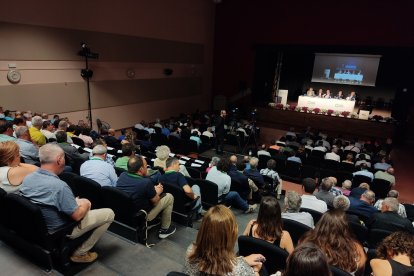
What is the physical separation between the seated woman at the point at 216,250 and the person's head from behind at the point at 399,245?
1.34 m

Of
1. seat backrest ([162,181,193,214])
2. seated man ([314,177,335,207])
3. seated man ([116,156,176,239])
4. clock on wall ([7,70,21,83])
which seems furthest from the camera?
clock on wall ([7,70,21,83])

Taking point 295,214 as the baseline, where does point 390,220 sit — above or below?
below

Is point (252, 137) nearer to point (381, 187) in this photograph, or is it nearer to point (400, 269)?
→ point (381, 187)

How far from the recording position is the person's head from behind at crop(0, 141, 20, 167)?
9.50 ft

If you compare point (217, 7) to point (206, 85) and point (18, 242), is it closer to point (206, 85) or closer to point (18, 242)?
point (206, 85)

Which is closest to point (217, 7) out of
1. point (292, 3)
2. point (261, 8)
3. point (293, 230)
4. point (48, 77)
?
point (261, 8)

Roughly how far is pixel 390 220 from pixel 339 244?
6.25 feet

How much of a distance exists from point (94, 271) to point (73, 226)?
1.41 ft

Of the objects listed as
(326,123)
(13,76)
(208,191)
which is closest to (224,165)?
(208,191)

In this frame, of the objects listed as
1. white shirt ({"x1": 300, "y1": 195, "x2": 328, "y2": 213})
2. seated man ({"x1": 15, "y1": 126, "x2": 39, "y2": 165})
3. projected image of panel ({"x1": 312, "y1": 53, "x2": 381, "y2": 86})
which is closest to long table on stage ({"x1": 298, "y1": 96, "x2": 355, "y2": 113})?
projected image of panel ({"x1": 312, "y1": 53, "x2": 381, "y2": 86})

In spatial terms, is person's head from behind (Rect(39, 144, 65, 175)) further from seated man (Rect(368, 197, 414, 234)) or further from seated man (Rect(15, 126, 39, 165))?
seated man (Rect(368, 197, 414, 234))

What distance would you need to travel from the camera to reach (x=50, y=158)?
101 inches

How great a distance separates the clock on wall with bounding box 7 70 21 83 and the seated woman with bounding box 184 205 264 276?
8.63 metres

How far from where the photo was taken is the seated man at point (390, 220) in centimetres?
370
